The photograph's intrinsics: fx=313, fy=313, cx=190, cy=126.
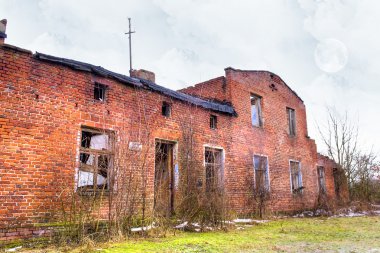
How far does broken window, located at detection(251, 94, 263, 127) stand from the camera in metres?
14.8

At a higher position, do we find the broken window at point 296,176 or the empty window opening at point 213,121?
the empty window opening at point 213,121

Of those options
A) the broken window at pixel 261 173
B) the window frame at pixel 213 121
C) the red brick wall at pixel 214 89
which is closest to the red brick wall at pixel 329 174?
the broken window at pixel 261 173

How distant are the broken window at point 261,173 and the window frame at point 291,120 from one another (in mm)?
3508

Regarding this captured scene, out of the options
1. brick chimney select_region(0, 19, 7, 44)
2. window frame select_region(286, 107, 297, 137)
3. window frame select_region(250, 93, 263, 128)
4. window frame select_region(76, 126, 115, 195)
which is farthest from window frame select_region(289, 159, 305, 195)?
brick chimney select_region(0, 19, 7, 44)

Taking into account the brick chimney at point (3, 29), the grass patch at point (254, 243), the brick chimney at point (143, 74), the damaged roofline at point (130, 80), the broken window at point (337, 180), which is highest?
the brick chimney at point (143, 74)

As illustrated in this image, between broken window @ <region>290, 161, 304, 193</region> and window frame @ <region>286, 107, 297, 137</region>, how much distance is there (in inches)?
63.5

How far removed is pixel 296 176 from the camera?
16.4 meters

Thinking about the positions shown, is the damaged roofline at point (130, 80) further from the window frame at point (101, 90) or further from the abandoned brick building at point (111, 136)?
the window frame at point (101, 90)

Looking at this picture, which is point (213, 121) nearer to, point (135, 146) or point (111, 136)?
point (135, 146)

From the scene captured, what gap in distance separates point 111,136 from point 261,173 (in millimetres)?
Result: 7096

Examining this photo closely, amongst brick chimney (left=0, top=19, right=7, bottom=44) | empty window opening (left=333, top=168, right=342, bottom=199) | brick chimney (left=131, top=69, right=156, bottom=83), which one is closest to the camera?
brick chimney (left=0, top=19, right=7, bottom=44)

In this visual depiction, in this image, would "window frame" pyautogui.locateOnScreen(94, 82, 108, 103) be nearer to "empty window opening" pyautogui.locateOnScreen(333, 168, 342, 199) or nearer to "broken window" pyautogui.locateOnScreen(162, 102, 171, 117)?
"broken window" pyautogui.locateOnScreen(162, 102, 171, 117)

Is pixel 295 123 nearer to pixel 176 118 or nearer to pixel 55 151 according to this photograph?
pixel 176 118

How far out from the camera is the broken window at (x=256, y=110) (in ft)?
48.4
